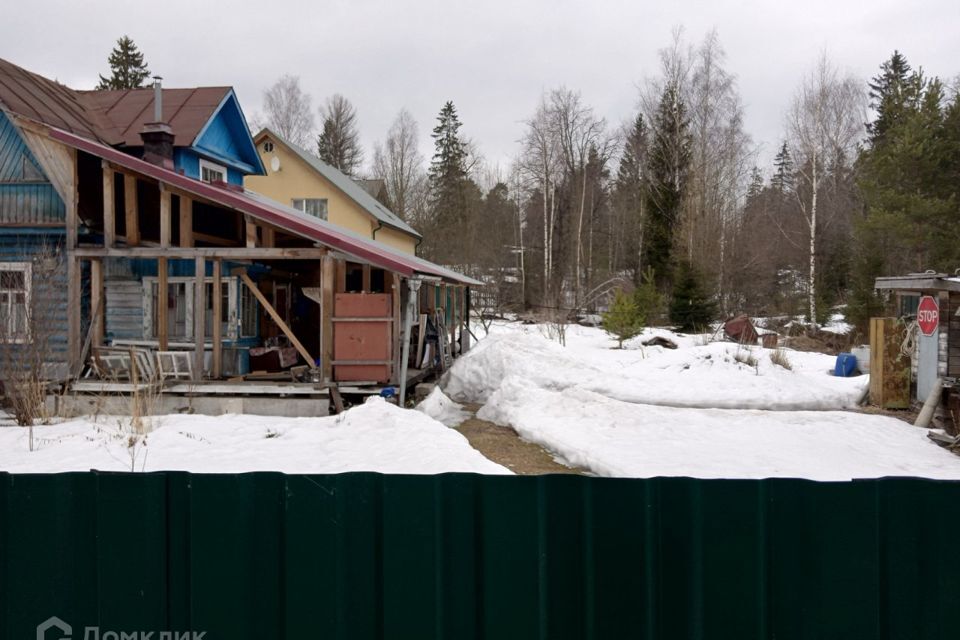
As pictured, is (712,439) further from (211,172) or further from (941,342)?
(211,172)

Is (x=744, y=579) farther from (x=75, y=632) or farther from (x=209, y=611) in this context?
(x=75, y=632)

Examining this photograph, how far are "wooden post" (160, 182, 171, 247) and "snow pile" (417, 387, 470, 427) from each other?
5.38m

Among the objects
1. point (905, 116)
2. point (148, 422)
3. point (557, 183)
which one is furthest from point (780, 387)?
point (557, 183)

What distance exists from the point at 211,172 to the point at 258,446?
10.7m

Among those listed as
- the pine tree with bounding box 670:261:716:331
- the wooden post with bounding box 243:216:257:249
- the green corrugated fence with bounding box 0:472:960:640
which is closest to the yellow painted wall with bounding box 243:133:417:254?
the pine tree with bounding box 670:261:716:331

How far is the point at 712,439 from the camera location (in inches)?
410

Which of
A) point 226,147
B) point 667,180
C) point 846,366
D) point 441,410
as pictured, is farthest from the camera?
point 667,180

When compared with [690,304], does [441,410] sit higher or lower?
lower

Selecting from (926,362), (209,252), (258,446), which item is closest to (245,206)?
(209,252)

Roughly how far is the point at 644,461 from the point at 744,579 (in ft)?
22.9

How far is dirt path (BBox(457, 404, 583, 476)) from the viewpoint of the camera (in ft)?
29.8

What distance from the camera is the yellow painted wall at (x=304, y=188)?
2786 cm

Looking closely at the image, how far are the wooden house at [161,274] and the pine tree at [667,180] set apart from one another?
77.6 feet

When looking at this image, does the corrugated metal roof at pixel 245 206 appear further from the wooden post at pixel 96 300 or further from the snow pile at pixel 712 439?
the snow pile at pixel 712 439
